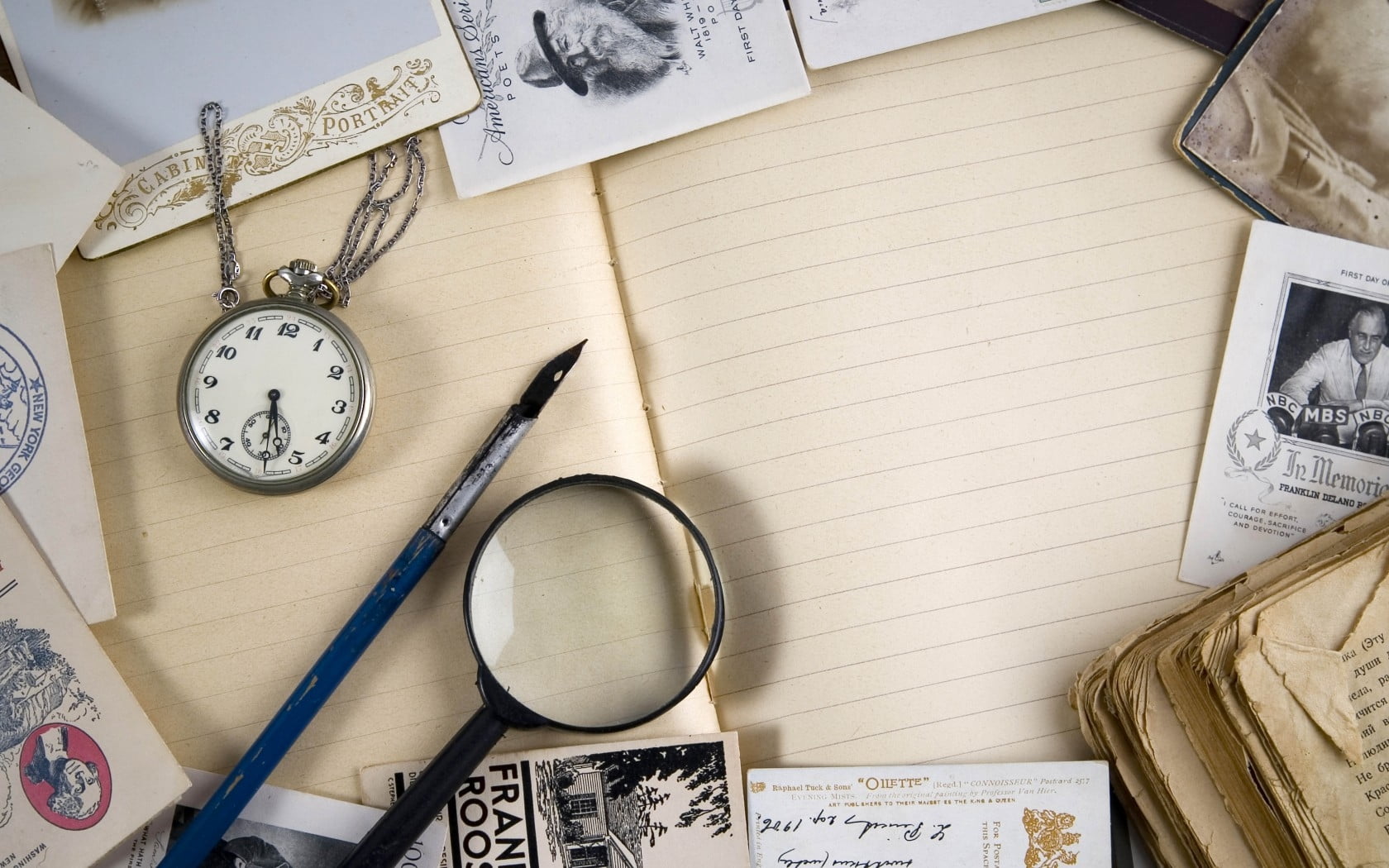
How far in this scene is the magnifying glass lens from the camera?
93 centimetres

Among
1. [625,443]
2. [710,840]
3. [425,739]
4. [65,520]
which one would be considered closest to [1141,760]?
[710,840]

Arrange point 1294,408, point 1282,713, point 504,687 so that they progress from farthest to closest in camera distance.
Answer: point 1294,408 < point 504,687 < point 1282,713

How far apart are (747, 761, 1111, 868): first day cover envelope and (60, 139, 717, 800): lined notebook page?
0.40 feet

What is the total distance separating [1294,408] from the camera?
100 cm

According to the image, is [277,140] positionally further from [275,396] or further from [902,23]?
[902,23]

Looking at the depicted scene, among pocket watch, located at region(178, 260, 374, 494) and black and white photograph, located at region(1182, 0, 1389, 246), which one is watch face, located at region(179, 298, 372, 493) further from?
black and white photograph, located at region(1182, 0, 1389, 246)

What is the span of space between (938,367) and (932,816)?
47 cm

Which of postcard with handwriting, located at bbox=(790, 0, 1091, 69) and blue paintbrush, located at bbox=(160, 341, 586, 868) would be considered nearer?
blue paintbrush, located at bbox=(160, 341, 586, 868)

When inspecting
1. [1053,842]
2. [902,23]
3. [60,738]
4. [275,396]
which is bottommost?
[1053,842]

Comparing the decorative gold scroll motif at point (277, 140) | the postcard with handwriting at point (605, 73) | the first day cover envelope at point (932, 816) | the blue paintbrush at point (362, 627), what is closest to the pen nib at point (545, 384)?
the blue paintbrush at point (362, 627)

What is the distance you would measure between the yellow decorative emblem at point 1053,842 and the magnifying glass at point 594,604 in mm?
387

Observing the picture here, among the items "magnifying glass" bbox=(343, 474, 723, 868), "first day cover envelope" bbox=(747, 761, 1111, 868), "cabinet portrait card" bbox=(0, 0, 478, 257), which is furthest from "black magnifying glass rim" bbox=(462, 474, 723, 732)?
"cabinet portrait card" bbox=(0, 0, 478, 257)

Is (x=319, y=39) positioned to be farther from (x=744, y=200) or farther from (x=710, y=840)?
(x=710, y=840)

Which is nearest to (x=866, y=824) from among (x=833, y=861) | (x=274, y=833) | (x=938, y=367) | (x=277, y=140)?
(x=833, y=861)
